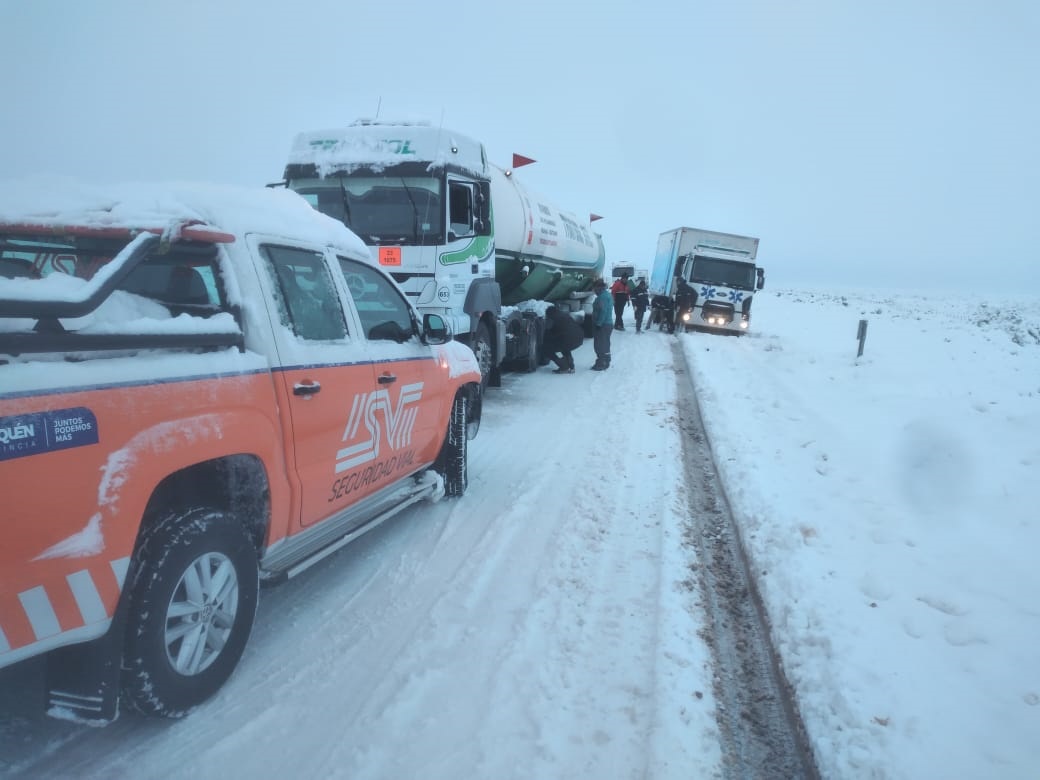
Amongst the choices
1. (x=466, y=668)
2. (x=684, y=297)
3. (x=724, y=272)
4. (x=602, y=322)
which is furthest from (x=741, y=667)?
(x=724, y=272)

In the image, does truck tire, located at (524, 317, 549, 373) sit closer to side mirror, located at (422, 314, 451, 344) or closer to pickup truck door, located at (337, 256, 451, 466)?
pickup truck door, located at (337, 256, 451, 466)

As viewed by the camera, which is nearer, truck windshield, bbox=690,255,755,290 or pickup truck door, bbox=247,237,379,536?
pickup truck door, bbox=247,237,379,536

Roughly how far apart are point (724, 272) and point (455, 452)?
1665 centimetres

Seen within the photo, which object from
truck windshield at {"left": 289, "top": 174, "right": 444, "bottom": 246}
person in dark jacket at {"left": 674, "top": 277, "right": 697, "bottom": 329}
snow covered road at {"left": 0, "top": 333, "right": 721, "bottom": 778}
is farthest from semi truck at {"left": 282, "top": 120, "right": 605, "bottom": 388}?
person in dark jacket at {"left": 674, "top": 277, "right": 697, "bottom": 329}

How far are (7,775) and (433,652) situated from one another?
1.75 metres

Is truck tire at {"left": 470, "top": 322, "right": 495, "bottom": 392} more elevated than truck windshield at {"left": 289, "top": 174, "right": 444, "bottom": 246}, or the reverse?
truck windshield at {"left": 289, "top": 174, "right": 444, "bottom": 246}

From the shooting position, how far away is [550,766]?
8.16 ft

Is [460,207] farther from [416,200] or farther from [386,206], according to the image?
[386,206]

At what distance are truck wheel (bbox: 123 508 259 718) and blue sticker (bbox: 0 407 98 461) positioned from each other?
0.56m

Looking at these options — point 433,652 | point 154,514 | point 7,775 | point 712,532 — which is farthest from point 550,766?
point 712,532

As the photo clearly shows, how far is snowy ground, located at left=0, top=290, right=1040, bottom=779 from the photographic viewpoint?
2.53 meters

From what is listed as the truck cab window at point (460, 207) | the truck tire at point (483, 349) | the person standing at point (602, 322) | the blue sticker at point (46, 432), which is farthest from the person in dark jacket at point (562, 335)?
the blue sticker at point (46, 432)

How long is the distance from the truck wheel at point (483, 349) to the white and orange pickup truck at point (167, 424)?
5.30 metres

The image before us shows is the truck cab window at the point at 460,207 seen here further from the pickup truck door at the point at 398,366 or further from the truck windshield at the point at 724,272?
the truck windshield at the point at 724,272
